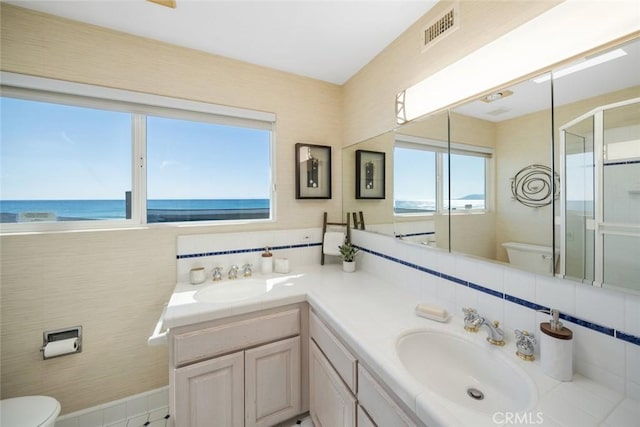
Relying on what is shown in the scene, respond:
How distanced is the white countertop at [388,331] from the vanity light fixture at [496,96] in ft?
3.12

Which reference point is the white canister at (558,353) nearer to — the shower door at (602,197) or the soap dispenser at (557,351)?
the soap dispenser at (557,351)

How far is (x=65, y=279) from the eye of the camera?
135cm

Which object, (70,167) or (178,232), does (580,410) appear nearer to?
(178,232)

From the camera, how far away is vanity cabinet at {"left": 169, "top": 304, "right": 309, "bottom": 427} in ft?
3.72

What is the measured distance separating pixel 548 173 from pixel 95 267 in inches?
89.5

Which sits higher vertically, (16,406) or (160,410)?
(16,406)

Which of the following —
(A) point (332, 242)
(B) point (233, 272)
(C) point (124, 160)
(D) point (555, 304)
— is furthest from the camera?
(A) point (332, 242)

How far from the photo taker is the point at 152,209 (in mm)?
1588

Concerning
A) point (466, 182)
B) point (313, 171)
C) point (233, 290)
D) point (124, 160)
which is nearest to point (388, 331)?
point (466, 182)

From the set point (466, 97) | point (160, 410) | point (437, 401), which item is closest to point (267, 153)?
point (466, 97)

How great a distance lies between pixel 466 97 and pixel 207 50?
5.43 ft

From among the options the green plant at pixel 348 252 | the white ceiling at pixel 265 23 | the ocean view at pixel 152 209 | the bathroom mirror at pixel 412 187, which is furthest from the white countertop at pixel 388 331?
the white ceiling at pixel 265 23

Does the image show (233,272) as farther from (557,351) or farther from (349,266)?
(557,351)

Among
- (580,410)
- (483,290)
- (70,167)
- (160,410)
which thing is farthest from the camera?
(160,410)
